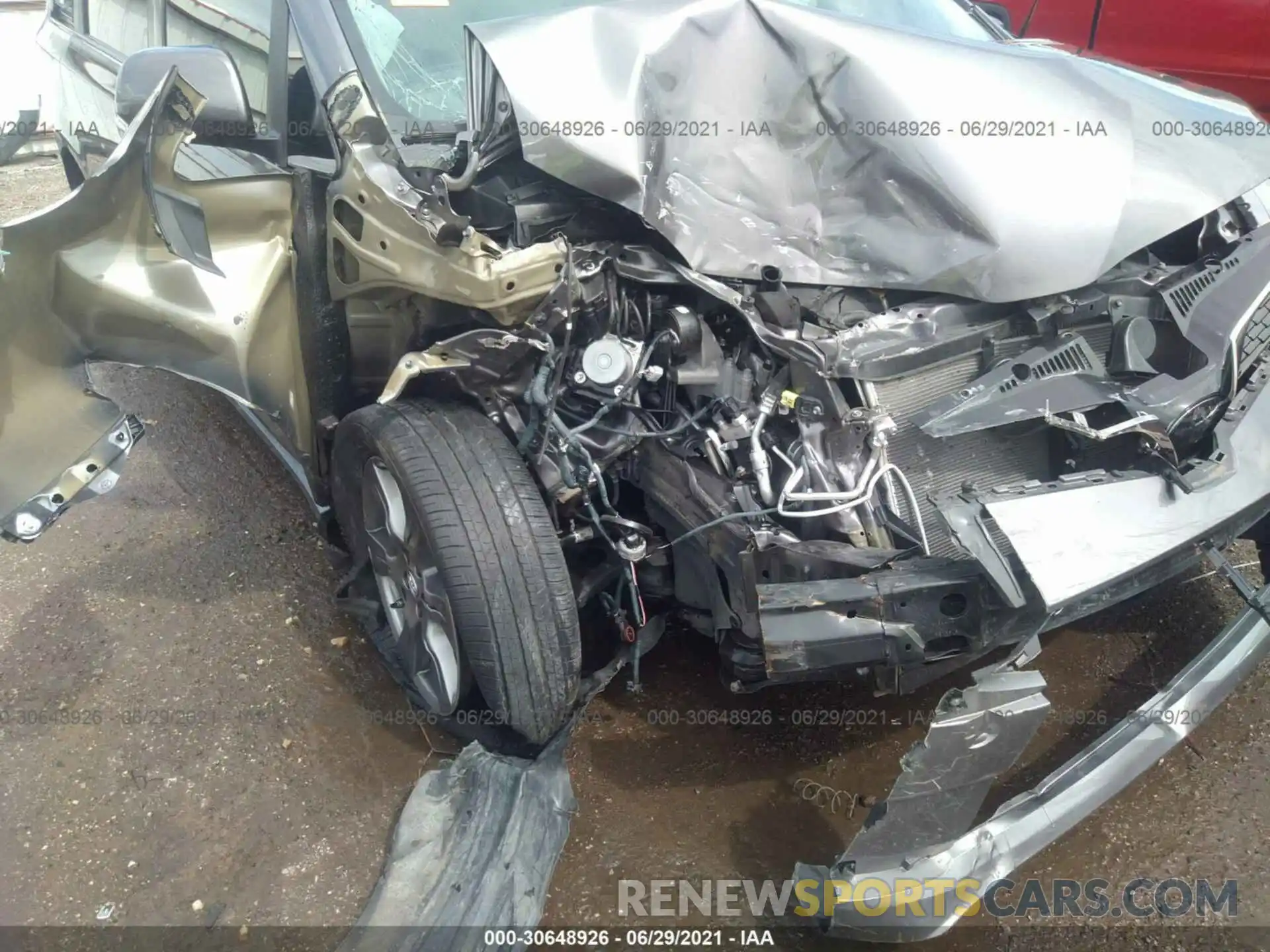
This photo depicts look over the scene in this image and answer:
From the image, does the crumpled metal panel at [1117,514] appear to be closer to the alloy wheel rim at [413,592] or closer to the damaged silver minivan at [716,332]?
the damaged silver minivan at [716,332]

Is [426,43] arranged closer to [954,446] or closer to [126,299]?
[126,299]

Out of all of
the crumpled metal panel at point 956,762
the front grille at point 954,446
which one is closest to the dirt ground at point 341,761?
the crumpled metal panel at point 956,762

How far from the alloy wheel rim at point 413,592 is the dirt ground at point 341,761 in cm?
27

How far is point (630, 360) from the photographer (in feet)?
7.19

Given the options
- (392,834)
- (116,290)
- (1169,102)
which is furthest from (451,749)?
(1169,102)

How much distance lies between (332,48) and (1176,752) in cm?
299

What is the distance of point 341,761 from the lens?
2.54 meters

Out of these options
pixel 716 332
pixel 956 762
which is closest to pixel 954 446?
pixel 716 332

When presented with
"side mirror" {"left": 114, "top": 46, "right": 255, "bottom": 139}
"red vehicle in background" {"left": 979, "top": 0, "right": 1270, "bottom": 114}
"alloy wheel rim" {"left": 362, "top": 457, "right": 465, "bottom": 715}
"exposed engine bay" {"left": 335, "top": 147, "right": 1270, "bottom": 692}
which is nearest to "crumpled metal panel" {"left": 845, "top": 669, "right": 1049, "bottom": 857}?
"exposed engine bay" {"left": 335, "top": 147, "right": 1270, "bottom": 692}

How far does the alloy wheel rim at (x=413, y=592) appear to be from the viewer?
233cm

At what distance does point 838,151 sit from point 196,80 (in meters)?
1.62

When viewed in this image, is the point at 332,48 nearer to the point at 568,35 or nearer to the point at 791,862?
the point at 568,35

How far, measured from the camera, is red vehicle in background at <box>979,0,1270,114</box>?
5609 millimetres

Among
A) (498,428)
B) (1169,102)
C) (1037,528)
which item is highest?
(1169,102)
